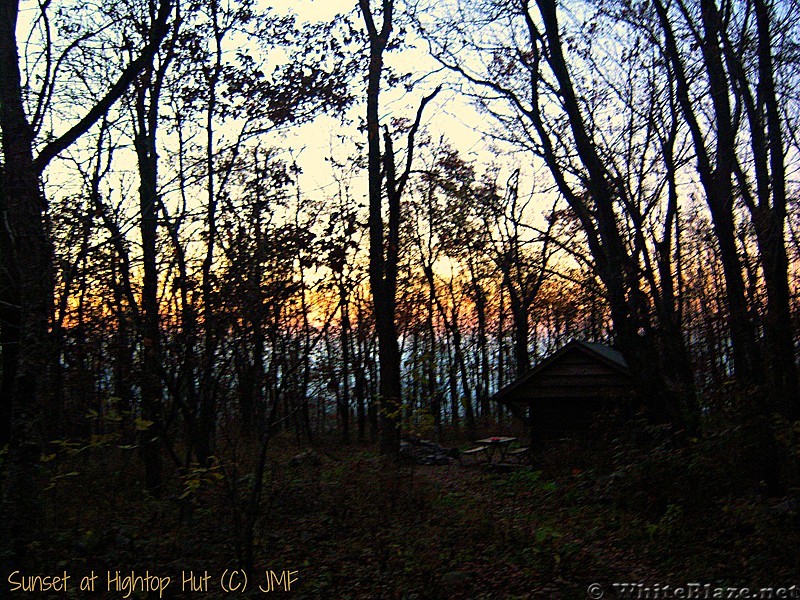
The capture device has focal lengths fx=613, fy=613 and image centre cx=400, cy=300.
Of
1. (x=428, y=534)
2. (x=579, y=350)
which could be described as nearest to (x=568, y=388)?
(x=579, y=350)

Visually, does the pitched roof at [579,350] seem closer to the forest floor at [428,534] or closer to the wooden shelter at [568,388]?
the wooden shelter at [568,388]

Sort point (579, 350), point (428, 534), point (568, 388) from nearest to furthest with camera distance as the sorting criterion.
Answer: point (428, 534), point (568, 388), point (579, 350)

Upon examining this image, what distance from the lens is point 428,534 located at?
8.65 meters

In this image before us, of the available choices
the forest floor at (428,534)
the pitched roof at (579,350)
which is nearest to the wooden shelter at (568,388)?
the pitched roof at (579,350)

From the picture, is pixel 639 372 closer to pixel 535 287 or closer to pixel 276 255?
pixel 276 255

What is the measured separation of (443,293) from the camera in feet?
128

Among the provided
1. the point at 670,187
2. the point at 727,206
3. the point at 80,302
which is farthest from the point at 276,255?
the point at 670,187

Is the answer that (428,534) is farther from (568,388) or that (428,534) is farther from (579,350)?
(579,350)

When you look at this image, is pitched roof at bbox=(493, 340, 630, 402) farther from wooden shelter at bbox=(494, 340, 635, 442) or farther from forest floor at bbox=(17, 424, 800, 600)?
forest floor at bbox=(17, 424, 800, 600)

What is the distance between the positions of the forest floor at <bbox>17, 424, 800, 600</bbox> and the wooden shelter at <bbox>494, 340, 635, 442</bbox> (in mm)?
4805

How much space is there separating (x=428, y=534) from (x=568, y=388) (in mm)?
9358

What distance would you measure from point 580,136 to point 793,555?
25.5 ft

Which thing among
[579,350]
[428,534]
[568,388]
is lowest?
[428,534]

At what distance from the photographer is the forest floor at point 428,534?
22.4ft
